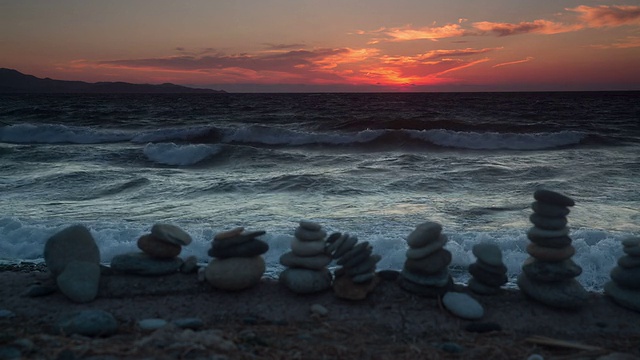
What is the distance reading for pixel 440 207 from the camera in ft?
29.8

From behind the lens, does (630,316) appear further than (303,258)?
No

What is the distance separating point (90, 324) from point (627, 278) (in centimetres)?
480

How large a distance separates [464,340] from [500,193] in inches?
270

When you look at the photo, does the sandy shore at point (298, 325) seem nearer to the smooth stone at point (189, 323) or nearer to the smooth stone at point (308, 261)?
the smooth stone at point (189, 323)

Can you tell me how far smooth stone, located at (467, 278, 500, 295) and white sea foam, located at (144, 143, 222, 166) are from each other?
43.3ft

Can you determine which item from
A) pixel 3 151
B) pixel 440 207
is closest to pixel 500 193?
pixel 440 207

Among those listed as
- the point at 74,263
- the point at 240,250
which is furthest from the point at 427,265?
the point at 74,263

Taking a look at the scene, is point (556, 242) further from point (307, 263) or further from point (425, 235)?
point (307, 263)

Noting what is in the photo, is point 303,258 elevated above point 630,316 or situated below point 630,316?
above

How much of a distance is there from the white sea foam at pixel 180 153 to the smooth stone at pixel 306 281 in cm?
1249

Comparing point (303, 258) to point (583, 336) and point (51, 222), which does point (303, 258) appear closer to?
point (583, 336)

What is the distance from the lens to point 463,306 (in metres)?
4.61

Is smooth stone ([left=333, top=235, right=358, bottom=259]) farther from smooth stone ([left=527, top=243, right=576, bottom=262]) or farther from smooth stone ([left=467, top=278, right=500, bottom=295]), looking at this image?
smooth stone ([left=527, top=243, right=576, bottom=262])

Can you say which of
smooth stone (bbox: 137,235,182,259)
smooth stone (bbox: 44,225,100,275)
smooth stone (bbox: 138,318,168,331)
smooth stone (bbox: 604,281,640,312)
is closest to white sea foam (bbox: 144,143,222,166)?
smooth stone (bbox: 44,225,100,275)
